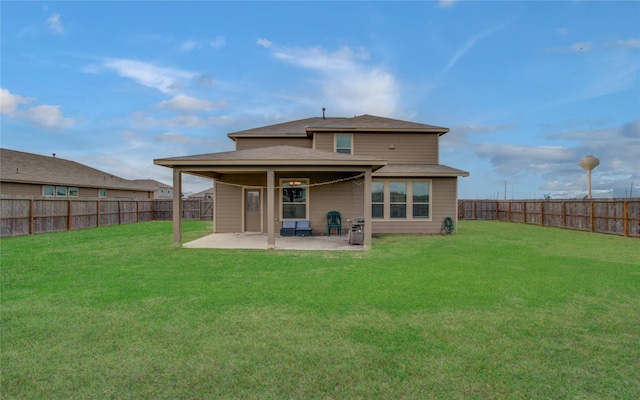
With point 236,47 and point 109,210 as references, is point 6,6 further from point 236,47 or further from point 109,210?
point 109,210

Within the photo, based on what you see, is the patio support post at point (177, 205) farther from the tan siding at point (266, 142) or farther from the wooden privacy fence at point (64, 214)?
the wooden privacy fence at point (64, 214)

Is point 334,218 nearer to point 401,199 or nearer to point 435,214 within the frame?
point 401,199

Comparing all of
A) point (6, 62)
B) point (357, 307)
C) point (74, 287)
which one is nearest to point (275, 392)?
point (357, 307)

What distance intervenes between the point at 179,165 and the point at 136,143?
33.5ft

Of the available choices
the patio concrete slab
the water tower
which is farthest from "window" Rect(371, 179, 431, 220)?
the water tower

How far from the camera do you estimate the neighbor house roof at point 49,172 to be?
56.0ft

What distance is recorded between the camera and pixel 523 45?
11359 mm

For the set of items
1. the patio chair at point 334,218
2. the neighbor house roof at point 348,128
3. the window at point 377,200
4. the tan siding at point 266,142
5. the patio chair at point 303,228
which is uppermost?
the neighbor house roof at point 348,128

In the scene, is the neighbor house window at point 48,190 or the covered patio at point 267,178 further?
the neighbor house window at point 48,190

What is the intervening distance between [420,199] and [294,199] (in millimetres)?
5258

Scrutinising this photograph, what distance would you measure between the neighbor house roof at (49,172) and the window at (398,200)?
60.6 ft

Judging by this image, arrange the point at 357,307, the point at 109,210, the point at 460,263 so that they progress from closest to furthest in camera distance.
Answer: the point at 357,307, the point at 460,263, the point at 109,210

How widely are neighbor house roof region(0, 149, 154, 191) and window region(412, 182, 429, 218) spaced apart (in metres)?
19.4

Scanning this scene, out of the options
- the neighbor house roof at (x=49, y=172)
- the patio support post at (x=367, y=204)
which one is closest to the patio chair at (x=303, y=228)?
the patio support post at (x=367, y=204)
